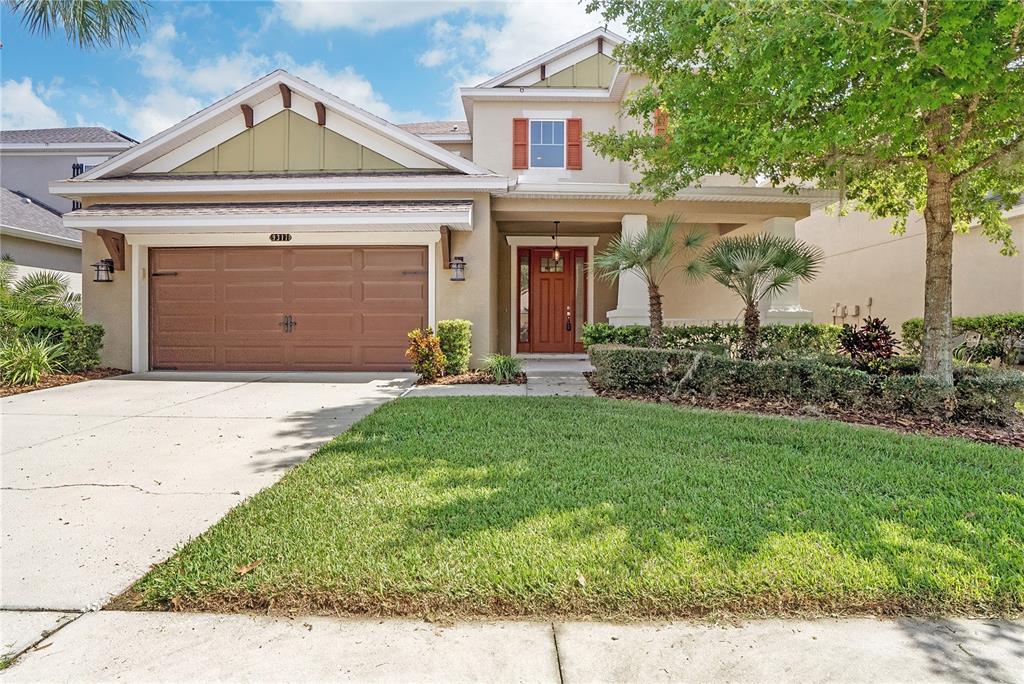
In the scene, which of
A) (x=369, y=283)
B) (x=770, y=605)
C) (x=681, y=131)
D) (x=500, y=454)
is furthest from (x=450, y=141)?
(x=770, y=605)

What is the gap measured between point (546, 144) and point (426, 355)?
268 inches

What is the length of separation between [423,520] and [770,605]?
1875 millimetres

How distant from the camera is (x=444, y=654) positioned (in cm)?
215

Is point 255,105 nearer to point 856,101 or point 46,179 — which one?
point 856,101

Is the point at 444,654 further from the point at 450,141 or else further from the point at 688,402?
the point at 450,141

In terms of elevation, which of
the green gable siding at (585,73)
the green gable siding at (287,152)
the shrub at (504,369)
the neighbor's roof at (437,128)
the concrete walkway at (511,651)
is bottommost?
the concrete walkway at (511,651)

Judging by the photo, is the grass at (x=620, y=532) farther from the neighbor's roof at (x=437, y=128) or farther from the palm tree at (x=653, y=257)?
the neighbor's roof at (x=437, y=128)

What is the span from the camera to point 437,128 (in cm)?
1617

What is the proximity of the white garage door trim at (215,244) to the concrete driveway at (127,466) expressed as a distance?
7.04 feet

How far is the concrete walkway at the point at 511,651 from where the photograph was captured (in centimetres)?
204

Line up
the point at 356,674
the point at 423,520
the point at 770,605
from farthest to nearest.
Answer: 1. the point at 423,520
2. the point at 770,605
3. the point at 356,674

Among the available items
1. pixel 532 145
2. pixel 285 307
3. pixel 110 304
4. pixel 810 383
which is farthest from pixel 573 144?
pixel 110 304

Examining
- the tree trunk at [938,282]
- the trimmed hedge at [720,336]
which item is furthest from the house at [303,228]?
the tree trunk at [938,282]

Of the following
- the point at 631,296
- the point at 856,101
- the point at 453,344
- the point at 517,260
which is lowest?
the point at 453,344
